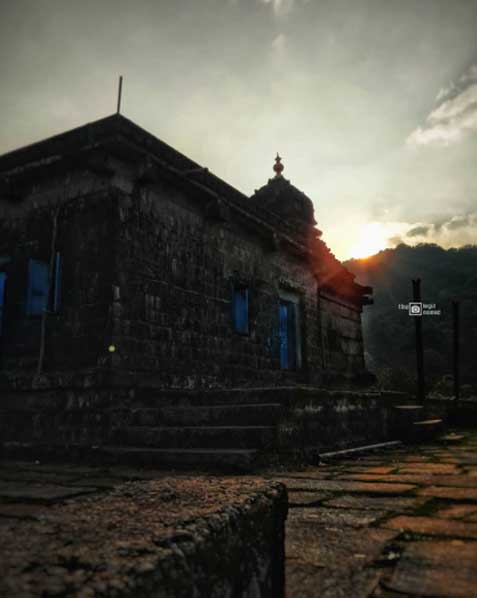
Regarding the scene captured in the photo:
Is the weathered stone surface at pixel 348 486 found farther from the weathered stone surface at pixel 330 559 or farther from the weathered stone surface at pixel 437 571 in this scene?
the weathered stone surface at pixel 437 571

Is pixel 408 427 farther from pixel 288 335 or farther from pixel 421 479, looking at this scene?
pixel 421 479

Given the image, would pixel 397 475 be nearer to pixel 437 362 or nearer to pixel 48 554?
pixel 48 554

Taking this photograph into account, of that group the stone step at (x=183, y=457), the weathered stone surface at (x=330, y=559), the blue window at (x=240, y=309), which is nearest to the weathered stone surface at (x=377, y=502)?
the weathered stone surface at (x=330, y=559)

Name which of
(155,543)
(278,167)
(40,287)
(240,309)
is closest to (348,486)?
(155,543)

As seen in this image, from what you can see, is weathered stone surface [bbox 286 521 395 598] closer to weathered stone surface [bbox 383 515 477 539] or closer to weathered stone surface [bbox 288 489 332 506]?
weathered stone surface [bbox 383 515 477 539]

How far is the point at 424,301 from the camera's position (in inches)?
2121

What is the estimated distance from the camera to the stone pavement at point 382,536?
1491 millimetres

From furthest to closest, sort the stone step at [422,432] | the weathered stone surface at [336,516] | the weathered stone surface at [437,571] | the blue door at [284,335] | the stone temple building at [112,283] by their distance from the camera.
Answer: the blue door at [284,335], the stone step at [422,432], the stone temple building at [112,283], the weathered stone surface at [336,516], the weathered stone surface at [437,571]

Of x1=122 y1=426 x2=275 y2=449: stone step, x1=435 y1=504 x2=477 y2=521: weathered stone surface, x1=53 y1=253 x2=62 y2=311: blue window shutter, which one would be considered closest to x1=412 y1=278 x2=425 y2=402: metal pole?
x1=122 y1=426 x2=275 y2=449: stone step

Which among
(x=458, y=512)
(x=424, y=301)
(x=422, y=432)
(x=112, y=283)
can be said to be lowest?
(x=422, y=432)

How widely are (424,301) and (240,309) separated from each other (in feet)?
164

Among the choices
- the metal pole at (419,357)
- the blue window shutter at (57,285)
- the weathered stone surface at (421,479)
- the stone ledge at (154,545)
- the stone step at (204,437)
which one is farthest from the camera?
the metal pole at (419,357)

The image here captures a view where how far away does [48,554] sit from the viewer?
0.78 metres

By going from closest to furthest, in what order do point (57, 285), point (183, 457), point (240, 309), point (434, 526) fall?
point (434, 526), point (183, 457), point (57, 285), point (240, 309)
